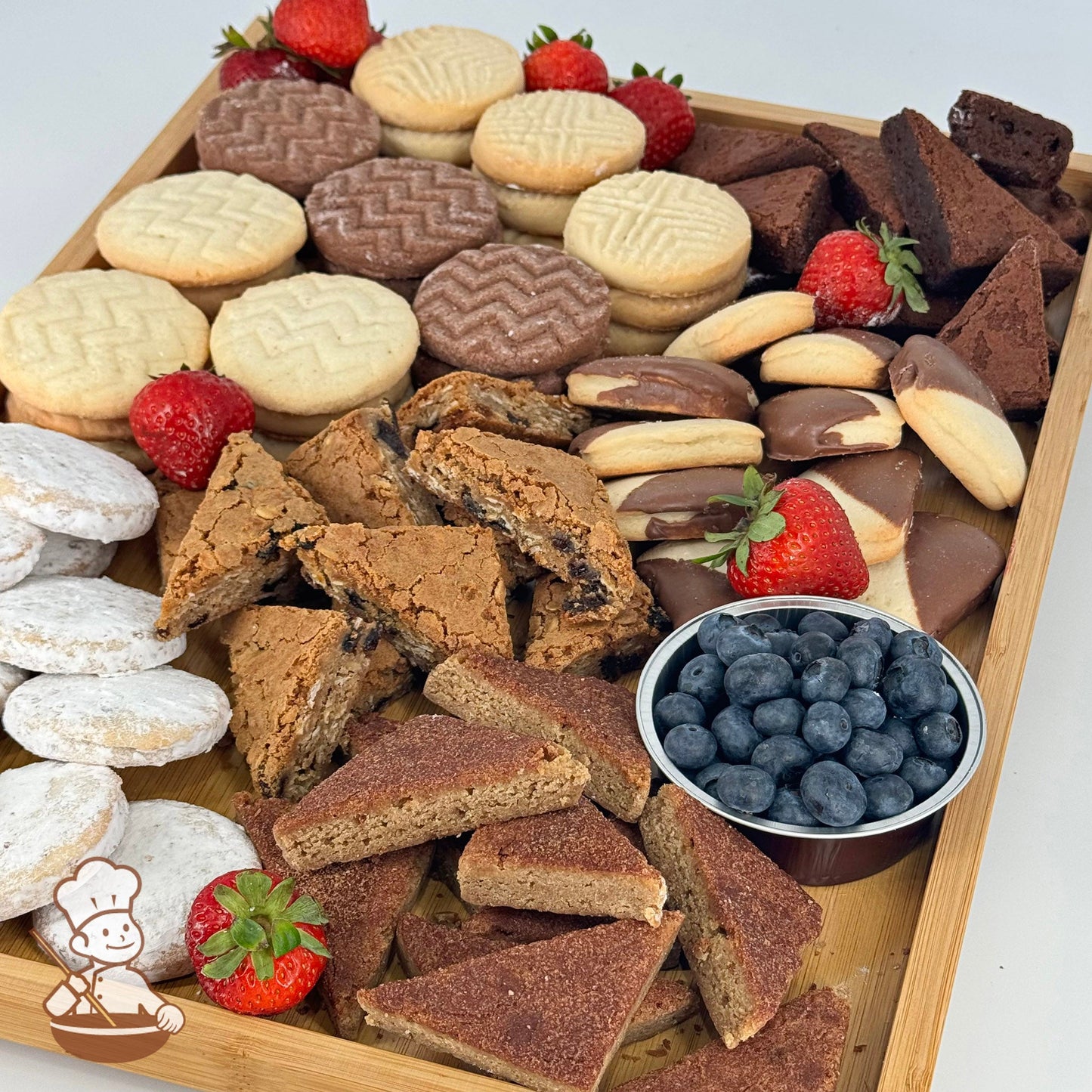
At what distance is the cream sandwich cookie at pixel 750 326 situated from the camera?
3855 millimetres

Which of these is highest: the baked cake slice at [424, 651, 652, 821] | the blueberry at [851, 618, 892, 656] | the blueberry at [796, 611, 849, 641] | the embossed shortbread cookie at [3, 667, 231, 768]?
the blueberry at [851, 618, 892, 656]

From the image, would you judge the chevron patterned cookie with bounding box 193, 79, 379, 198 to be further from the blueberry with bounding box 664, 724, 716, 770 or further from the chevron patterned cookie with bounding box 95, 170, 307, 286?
the blueberry with bounding box 664, 724, 716, 770

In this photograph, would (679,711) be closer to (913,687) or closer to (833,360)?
(913,687)

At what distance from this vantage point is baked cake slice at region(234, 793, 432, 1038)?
8.70ft

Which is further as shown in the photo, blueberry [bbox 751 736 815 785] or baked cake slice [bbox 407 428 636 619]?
baked cake slice [bbox 407 428 636 619]

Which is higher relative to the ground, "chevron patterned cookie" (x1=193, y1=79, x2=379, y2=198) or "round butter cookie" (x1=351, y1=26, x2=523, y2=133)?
"round butter cookie" (x1=351, y1=26, x2=523, y2=133)

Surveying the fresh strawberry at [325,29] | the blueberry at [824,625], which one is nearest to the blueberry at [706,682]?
the blueberry at [824,625]

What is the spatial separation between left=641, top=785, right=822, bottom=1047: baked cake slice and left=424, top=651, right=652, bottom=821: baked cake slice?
0.10 m

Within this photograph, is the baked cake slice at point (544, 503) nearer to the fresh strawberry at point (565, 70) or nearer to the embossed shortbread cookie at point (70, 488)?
the embossed shortbread cookie at point (70, 488)

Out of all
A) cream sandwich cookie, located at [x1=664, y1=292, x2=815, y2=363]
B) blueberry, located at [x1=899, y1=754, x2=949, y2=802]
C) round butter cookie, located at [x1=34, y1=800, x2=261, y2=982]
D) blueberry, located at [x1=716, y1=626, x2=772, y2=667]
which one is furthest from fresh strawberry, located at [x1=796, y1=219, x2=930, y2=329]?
round butter cookie, located at [x1=34, y1=800, x2=261, y2=982]

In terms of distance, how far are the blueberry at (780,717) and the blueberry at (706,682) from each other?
0.14m

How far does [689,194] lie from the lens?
166 inches

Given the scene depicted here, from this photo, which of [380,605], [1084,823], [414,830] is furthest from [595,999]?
[1084,823]

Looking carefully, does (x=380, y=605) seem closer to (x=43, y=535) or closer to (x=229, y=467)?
(x=229, y=467)
